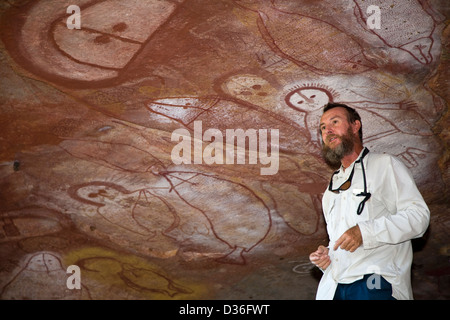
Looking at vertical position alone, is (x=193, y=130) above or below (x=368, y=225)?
below

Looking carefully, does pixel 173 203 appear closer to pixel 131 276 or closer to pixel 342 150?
pixel 131 276

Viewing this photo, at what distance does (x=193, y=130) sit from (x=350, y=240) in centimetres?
341

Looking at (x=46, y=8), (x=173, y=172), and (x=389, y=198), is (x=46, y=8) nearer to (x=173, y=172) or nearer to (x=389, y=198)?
(x=173, y=172)

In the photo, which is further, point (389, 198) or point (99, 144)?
point (99, 144)

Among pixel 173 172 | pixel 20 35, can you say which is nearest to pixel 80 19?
pixel 20 35

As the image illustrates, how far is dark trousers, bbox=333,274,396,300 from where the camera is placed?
347 centimetres

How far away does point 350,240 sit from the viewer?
11.8ft

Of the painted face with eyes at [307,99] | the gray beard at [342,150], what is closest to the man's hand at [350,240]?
the gray beard at [342,150]

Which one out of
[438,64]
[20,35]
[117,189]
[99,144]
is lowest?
[117,189]

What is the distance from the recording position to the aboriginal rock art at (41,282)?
895 cm

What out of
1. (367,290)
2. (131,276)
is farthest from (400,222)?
(131,276)

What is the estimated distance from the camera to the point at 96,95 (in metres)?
6.17

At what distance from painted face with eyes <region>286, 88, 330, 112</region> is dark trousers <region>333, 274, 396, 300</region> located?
2.99 m

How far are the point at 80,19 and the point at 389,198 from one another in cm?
342
